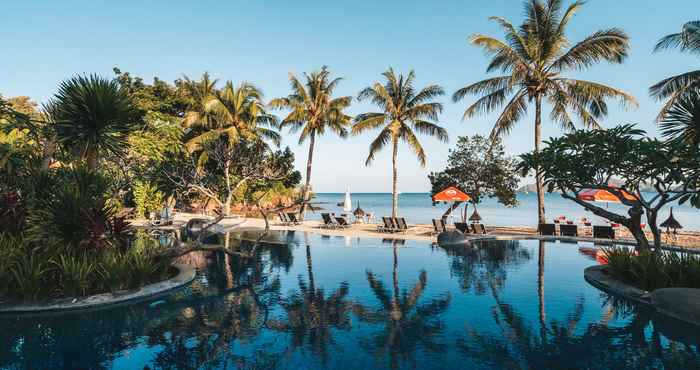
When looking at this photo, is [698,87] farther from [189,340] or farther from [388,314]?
[189,340]

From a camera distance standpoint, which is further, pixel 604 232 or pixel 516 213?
pixel 516 213

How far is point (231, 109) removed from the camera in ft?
102

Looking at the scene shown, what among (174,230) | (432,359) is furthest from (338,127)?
(432,359)

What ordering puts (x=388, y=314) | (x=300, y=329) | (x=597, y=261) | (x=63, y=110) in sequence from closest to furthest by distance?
(x=300, y=329) → (x=388, y=314) → (x=63, y=110) → (x=597, y=261)

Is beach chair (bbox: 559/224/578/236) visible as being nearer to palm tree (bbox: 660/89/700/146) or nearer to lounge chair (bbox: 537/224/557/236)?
lounge chair (bbox: 537/224/557/236)

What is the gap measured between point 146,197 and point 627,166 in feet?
99.6

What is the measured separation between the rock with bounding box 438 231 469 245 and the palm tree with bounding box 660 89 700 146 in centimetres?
903

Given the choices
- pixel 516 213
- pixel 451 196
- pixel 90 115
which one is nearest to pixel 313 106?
pixel 451 196

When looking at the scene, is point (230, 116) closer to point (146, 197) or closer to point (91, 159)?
point (146, 197)

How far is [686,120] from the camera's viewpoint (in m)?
11.5

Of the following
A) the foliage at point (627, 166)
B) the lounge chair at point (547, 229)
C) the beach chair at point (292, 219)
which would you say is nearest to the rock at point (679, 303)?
the foliage at point (627, 166)

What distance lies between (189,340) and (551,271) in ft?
37.4

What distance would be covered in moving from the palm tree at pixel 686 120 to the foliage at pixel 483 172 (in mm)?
11560

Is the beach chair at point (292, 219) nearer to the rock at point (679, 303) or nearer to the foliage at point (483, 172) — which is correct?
the foliage at point (483, 172)
